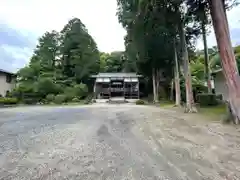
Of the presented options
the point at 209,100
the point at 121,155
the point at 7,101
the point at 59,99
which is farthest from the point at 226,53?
the point at 7,101

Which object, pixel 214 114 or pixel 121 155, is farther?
pixel 214 114

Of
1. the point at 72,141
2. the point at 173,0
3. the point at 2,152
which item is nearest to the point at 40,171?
the point at 2,152

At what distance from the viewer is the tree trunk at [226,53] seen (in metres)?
8.82

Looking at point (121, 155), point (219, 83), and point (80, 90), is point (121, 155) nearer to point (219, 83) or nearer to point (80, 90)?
point (219, 83)

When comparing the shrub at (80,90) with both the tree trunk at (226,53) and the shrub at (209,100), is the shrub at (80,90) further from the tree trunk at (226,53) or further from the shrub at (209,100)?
the tree trunk at (226,53)

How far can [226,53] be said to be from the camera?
9164mm

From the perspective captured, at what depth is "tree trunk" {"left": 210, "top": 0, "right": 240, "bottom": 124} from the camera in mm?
8820

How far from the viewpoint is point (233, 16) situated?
1359 centimetres

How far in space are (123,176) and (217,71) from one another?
74.1ft

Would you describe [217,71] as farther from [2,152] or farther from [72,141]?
[2,152]

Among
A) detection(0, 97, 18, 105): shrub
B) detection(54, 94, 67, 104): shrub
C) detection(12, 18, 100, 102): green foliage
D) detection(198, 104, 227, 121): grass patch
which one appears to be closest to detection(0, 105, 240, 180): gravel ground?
detection(198, 104, 227, 121): grass patch

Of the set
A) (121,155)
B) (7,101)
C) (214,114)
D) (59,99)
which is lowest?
(121,155)

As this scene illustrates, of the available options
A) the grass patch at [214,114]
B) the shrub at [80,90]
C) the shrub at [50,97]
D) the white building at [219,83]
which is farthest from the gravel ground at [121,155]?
the shrub at [80,90]

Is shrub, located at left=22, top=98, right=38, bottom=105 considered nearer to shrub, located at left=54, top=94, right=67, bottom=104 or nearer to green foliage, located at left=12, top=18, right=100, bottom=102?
green foliage, located at left=12, top=18, right=100, bottom=102
